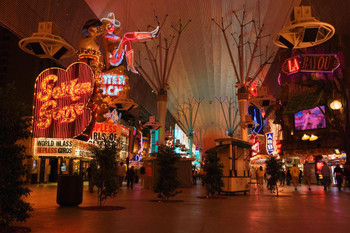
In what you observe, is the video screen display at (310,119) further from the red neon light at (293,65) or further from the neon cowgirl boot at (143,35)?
the neon cowgirl boot at (143,35)

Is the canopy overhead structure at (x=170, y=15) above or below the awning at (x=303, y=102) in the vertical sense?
above


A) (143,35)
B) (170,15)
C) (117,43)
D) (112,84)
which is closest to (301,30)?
(112,84)

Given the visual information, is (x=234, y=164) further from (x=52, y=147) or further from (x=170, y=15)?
(x=170, y=15)

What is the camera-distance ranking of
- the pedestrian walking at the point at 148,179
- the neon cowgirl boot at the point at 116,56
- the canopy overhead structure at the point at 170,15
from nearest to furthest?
the canopy overhead structure at the point at 170,15
the pedestrian walking at the point at 148,179
the neon cowgirl boot at the point at 116,56

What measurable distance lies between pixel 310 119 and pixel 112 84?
58.0 ft

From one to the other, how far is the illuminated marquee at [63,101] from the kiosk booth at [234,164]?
8.06m

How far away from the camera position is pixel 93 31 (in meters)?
22.8

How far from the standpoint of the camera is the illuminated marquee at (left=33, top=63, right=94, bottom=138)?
792 inches

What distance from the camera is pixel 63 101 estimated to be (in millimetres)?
20484

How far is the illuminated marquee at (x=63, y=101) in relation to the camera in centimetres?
2012

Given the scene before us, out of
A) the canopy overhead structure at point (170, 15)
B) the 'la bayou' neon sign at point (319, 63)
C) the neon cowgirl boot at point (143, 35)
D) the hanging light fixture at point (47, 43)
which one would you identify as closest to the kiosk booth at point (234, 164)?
the hanging light fixture at point (47, 43)

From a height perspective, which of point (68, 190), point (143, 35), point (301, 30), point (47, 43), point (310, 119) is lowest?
point (68, 190)

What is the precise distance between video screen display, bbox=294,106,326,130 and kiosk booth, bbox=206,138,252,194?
43.1 feet

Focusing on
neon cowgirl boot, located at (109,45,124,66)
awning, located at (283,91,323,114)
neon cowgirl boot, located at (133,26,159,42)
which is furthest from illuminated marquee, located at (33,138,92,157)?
awning, located at (283,91,323,114)
